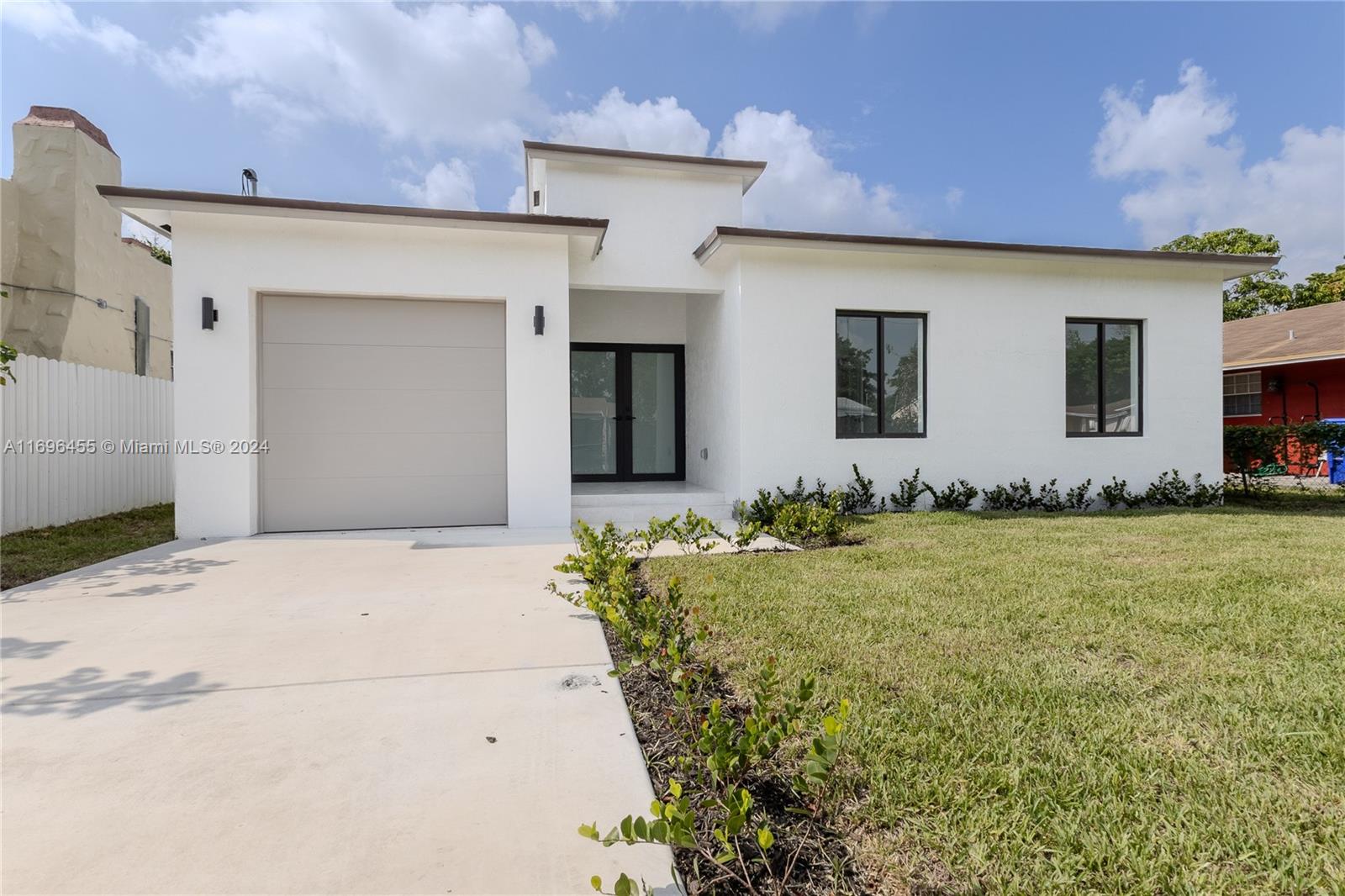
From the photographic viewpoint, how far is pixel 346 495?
6.99m

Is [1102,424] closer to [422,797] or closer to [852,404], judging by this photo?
Result: [852,404]

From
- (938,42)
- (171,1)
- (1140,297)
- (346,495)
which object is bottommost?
(346,495)

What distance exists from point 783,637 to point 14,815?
2809 mm

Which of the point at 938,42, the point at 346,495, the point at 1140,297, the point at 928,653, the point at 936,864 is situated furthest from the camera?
the point at 938,42

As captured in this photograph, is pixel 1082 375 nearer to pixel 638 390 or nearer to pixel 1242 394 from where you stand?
pixel 638 390

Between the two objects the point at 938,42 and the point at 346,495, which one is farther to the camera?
the point at 938,42

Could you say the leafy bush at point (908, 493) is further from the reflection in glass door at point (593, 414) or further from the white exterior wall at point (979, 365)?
the reflection in glass door at point (593, 414)

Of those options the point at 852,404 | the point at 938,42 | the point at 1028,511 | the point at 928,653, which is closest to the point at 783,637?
the point at 928,653

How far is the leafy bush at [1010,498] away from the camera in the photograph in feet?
26.6

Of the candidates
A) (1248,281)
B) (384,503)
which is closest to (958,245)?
(384,503)

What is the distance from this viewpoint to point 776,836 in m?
1.67

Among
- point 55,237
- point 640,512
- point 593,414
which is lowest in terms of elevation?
point 640,512

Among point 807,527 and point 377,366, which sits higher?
point 377,366

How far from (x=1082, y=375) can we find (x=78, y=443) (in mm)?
12655
